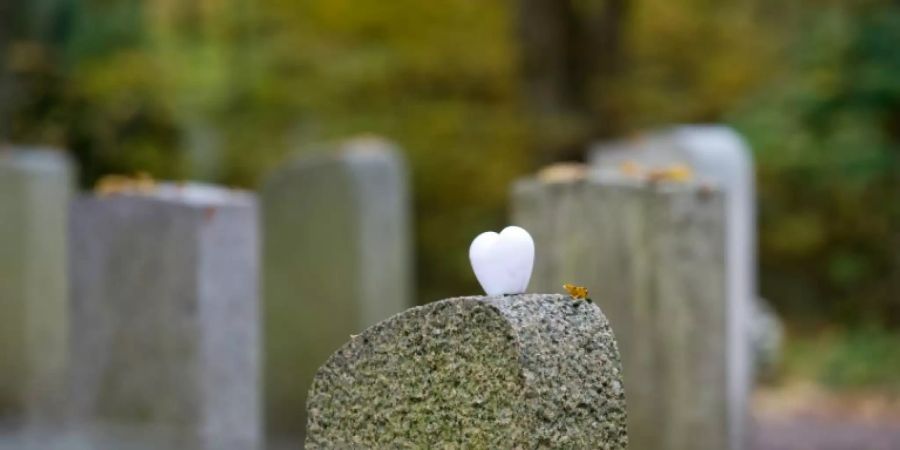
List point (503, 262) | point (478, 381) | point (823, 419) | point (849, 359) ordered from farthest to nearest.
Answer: point (849, 359)
point (823, 419)
point (503, 262)
point (478, 381)

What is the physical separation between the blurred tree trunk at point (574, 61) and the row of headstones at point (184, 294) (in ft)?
9.63

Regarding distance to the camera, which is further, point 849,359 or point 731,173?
point 849,359

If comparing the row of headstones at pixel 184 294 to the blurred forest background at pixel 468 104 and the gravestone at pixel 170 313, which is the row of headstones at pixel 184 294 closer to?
the gravestone at pixel 170 313

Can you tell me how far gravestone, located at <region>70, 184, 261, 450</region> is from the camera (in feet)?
20.8

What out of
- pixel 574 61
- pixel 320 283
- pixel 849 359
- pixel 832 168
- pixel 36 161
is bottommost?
pixel 849 359

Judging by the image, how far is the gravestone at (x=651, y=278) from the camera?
19.4 feet

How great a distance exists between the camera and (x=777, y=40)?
13.9 m

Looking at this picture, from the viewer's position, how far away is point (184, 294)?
6359 mm

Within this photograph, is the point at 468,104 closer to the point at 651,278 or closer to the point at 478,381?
the point at 651,278

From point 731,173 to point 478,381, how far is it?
4885mm

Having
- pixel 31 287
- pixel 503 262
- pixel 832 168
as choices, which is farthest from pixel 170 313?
pixel 832 168

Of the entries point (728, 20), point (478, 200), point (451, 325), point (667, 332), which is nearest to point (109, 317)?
point (667, 332)

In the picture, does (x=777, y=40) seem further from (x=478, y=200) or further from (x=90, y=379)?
(x=90, y=379)

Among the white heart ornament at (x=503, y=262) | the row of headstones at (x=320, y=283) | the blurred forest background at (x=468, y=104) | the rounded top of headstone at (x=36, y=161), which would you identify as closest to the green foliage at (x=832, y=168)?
the blurred forest background at (x=468, y=104)
